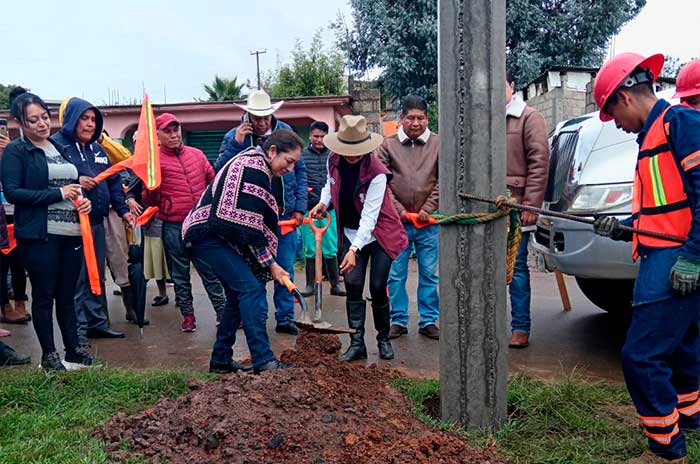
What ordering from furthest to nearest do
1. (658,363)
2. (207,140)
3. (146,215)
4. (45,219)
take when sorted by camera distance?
(207,140) < (146,215) < (45,219) < (658,363)

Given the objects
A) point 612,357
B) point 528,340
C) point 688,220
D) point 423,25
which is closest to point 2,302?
point 528,340

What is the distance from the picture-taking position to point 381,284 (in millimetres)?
4672

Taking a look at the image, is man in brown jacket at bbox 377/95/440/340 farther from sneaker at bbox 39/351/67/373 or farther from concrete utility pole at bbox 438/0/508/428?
sneaker at bbox 39/351/67/373

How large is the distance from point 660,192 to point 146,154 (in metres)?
3.94

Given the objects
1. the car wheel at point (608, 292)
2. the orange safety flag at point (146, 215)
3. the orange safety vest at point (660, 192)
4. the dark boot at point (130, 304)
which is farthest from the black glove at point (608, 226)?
the dark boot at point (130, 304)

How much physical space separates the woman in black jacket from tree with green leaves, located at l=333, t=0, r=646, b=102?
13.5 meters

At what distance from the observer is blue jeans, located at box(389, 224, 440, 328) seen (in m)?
5.44

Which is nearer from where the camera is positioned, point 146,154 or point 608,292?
point 146,154

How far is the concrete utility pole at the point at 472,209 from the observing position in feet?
9.86

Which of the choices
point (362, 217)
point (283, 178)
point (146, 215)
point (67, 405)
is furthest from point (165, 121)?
point (67, 405)

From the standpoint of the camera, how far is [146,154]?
529 cm

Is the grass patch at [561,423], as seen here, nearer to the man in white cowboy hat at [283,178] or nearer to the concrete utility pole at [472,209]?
the concrete utility pole at [472,209]

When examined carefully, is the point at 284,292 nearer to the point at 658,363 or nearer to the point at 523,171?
the point at 523,171

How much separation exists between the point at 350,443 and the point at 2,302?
4682 mm
